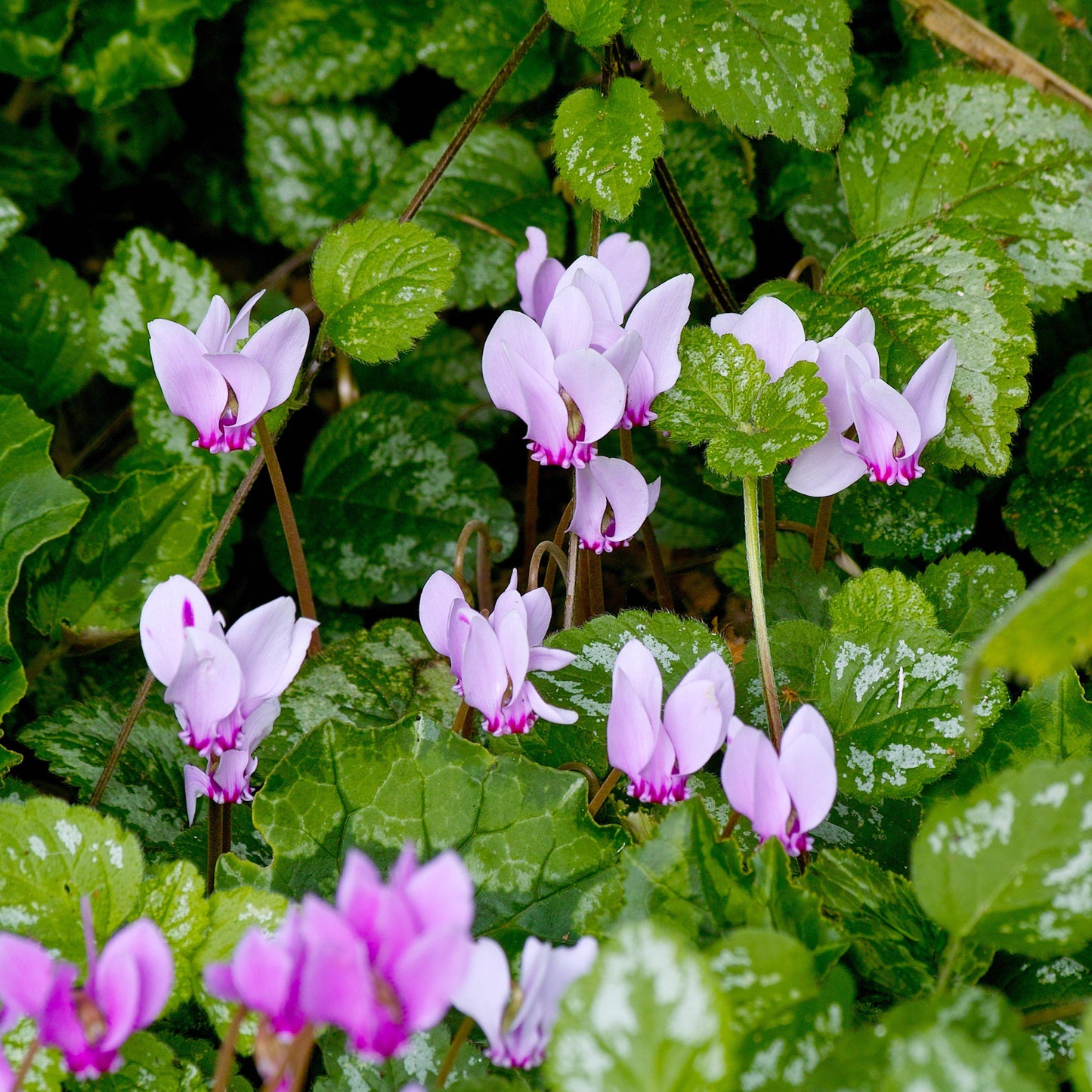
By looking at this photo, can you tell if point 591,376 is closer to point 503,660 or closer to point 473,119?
point 503,660

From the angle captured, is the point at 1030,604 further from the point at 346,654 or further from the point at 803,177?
the point at 803,177

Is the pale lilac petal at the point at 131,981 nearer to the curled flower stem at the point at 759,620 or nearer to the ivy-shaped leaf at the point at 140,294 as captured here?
the curled flower stem at the point at 759,620

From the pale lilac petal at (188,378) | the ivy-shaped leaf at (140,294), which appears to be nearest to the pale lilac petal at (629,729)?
the pale lilac petal at (188,378)

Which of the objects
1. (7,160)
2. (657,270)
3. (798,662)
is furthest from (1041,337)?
(7,160)

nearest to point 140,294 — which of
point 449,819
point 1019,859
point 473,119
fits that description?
point 473,119

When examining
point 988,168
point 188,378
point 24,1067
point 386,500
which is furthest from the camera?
point 386,500
